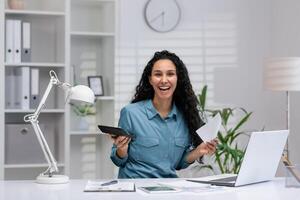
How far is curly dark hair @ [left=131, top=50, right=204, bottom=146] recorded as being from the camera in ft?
10.4

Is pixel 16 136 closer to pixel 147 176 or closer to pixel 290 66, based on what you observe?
pixel 147 176

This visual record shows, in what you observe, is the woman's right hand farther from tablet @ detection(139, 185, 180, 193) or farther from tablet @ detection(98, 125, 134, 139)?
tablet @ detection(139, 185, 180, 193)

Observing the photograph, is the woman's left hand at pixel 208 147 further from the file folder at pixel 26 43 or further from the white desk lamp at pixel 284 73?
the file folder at pixel 26 43

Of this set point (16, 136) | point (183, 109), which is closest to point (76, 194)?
point (183, 109)

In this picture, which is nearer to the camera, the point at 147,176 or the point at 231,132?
the point at 147,176

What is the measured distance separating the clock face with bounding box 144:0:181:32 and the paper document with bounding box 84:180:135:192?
2334 mm

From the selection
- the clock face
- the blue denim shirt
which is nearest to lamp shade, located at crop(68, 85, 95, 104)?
the blue denim shirt

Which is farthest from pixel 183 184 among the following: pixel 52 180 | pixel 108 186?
pixel 52 180

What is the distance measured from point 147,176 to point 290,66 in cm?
153

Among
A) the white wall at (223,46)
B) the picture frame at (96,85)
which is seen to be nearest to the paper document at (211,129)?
the picture frame at (96,85)

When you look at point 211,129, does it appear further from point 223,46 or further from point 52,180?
point 223,46

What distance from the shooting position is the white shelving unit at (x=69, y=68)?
4102 millimetres

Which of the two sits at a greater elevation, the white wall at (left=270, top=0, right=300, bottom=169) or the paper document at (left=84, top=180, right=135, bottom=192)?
the white wall at (left=270, top=0, right=300, bottom=169)

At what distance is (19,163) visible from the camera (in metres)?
4.09
